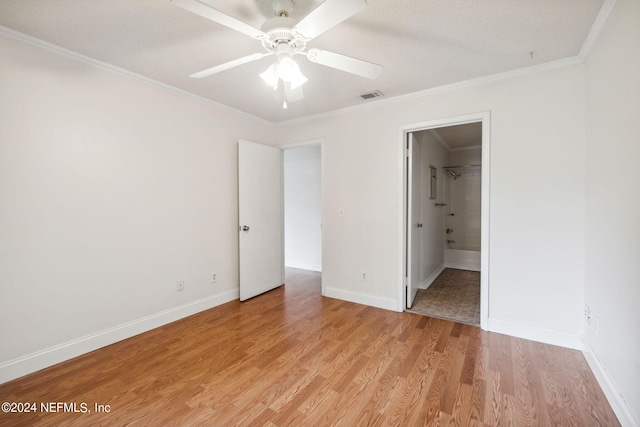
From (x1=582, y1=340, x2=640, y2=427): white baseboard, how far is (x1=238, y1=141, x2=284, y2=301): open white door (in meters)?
3.38

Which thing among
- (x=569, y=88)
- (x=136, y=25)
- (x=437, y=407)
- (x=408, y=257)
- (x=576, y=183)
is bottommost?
(x=437, y=407)

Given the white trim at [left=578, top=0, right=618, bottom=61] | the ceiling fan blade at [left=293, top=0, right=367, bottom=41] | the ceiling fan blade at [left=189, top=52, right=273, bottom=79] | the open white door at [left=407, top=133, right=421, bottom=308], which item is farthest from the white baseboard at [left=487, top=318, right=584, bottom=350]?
the ceiling fan blade at [left=189, top=52, right=273, bottom=79]

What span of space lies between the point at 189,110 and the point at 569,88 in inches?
144

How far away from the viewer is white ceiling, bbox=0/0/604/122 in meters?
1.74

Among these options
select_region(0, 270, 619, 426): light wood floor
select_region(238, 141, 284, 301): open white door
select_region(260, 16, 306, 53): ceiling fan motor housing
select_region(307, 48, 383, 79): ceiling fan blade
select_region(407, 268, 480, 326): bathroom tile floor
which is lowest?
select_region(0, 270, 619, 426): light wood floor

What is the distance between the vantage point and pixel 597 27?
1.90 m

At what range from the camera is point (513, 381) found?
1.99 m

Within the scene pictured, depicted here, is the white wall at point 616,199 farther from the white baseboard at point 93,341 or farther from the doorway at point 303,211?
the doorway at point 303,211

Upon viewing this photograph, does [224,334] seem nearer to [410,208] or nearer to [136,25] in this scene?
[410,208]

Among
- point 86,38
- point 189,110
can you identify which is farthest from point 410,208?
point 86,38

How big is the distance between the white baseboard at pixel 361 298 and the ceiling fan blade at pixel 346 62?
2.53 metres

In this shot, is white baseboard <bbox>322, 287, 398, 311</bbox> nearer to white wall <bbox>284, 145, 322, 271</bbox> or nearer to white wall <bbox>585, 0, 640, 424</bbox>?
white wall <bbox>284, 145, 322, 271</bbox>

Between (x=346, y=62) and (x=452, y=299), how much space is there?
127 inches

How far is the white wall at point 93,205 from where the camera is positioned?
2051 mm
